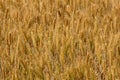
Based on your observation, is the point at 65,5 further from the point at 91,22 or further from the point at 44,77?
the point at 44,77

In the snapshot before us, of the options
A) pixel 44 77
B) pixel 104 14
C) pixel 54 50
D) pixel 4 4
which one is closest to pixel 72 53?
pixel 54 50

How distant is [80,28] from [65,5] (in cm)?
37

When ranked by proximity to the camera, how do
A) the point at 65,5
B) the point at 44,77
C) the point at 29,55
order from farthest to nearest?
the point at 65,5 → the point at 29,55 → the point at 44,77

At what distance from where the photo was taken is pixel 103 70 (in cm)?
159

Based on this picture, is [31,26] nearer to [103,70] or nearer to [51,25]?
[51,25]

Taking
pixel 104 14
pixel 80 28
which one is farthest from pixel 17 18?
pixel 104 14

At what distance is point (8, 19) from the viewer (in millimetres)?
2090

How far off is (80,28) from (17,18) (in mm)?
440

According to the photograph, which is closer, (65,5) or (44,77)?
(44,77)

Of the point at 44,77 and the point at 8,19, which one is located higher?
the point at 8,19

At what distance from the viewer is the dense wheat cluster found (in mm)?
1570

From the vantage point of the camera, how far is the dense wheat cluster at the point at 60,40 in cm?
157

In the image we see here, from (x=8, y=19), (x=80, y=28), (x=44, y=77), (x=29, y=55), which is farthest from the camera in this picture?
(x=8, y=19)

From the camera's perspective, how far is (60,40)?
1787 mm
